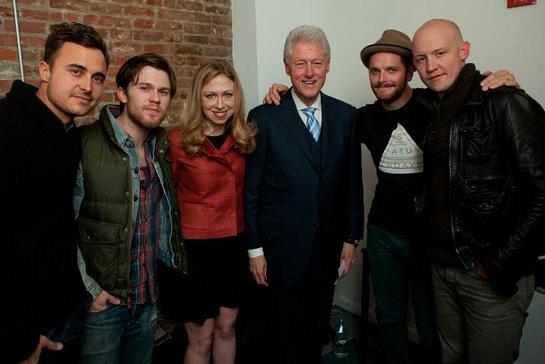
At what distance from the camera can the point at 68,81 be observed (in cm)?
126

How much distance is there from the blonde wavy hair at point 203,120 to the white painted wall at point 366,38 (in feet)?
3.83

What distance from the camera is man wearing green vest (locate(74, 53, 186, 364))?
4.50 feet

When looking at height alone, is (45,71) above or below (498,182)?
above

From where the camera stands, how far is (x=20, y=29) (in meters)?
2.12

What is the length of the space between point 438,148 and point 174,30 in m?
2.05

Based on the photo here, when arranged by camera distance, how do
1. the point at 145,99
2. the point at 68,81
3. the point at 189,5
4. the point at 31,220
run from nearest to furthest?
the point at 31,220 → the point at 68,81 → the point at 145,99 → the point at 189,5

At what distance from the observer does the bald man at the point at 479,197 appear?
1336 mm

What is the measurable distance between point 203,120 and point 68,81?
63 cm

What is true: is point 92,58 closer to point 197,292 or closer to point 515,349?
point 197,292

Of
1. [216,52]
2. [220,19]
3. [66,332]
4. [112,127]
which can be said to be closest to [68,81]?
[112,127]

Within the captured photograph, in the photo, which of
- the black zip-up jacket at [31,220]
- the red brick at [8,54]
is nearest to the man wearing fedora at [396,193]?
the black zip-up jacket at [31,220]

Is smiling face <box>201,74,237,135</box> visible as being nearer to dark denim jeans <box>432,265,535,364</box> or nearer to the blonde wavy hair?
the blonde wavy hair

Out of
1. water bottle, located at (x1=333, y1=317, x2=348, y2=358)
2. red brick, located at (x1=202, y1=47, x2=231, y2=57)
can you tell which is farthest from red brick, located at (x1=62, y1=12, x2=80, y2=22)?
water bottle, located at (x1=333, y1=317, x2=348, y2=358)

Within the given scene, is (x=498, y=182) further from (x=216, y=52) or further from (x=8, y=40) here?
(x=8, y=40)
